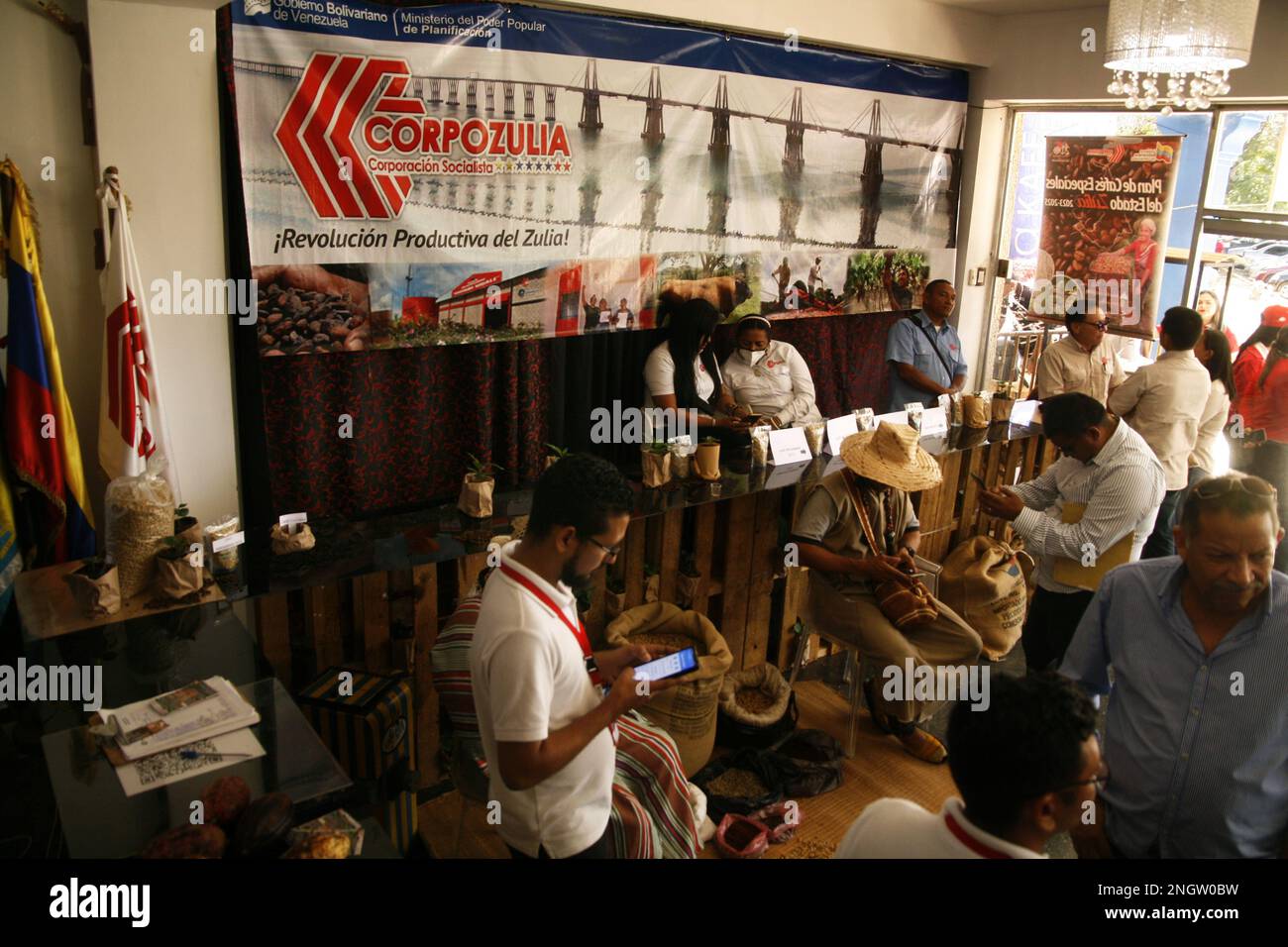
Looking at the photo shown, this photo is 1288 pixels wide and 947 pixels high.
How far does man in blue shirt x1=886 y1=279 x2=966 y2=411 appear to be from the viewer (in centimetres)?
558

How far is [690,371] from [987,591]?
199 centimetres

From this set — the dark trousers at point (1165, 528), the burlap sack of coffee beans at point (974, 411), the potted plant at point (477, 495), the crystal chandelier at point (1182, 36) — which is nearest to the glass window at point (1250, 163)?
the dark trousers at point (1165, 528)

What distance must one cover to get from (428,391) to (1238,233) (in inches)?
199

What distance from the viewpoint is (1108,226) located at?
6.70 m

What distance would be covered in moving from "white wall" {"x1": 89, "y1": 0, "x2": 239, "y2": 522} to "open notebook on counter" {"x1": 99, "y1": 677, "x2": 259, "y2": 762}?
2.01 meters

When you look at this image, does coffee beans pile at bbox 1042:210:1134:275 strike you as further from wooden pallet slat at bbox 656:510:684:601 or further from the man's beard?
the man's beard

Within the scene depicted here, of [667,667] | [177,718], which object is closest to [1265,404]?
[667,667]

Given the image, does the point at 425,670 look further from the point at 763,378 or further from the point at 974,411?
the point at 974,411

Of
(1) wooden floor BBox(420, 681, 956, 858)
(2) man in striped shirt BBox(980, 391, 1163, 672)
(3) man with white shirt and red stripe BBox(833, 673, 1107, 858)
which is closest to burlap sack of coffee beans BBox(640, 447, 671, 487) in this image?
(1) wooden floor BBox(420, 681, 956, 858)

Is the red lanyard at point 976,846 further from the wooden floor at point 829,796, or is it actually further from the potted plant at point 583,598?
the potted plant at point 583,598

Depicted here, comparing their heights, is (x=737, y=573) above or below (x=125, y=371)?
below
